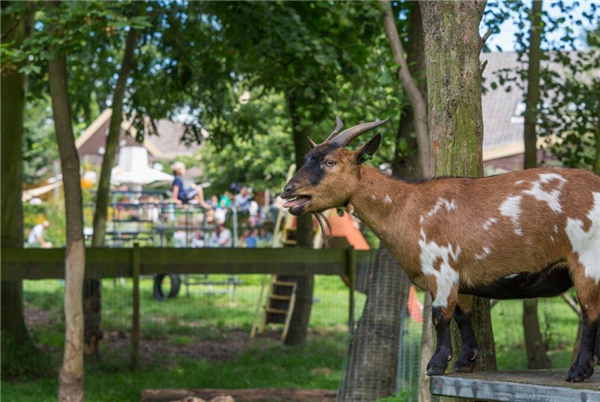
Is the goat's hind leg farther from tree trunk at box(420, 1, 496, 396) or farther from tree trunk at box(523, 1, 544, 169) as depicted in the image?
tree trunk at box(523, 1, 544, 169)

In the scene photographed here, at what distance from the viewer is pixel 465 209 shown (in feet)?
13.7

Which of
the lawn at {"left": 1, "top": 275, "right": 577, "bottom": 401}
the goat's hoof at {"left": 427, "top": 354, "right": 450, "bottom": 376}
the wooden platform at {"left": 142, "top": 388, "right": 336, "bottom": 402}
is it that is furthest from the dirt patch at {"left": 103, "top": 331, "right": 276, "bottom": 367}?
the goat's hoof at {"left": 427, "top": 354, "right": 450, "bottom": 376}

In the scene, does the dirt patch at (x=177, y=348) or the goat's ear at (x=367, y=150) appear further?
the dirt patch at (x=177, y=348)

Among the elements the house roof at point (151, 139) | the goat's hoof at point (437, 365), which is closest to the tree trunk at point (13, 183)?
the goat's hoof at point (437, 365)

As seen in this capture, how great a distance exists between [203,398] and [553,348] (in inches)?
237

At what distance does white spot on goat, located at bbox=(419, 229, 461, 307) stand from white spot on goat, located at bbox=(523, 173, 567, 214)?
39cm

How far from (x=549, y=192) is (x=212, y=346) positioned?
1120cm

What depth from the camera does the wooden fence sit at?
1175 cm

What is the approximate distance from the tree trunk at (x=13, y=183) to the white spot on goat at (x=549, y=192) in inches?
372

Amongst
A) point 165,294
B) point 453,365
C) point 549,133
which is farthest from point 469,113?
A: point 165,294

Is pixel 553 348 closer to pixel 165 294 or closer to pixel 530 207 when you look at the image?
pixel 165 294

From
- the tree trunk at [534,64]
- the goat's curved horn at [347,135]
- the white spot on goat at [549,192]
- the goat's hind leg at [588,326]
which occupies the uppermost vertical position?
the tree trunk at [534,64]

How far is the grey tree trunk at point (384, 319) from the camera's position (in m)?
10.5

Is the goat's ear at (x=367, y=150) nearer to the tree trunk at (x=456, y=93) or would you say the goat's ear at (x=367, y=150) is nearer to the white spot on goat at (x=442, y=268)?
the white spot on goat at (x=442, y=268)
